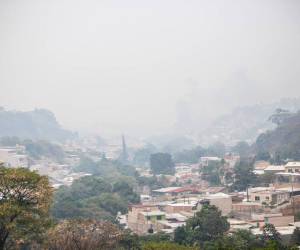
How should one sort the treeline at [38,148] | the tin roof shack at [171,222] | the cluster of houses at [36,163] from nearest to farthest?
the tin roof shack at [171,222]
the cluster of houses at [36,163]
the treeline at [38,148]

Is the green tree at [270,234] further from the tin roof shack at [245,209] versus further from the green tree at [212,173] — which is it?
the green tree at [212,173]

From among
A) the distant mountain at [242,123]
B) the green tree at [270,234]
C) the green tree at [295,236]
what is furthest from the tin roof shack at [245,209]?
the distant mountain at [242,123]

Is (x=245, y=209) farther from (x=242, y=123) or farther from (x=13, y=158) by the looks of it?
(x=242, y=123)

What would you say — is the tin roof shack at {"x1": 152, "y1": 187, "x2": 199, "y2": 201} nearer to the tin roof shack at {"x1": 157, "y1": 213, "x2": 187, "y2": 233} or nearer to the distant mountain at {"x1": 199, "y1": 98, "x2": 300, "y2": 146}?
the tin roof shack at {"x1": 157, "y1": 213, "x2": 187, "y2": 233}

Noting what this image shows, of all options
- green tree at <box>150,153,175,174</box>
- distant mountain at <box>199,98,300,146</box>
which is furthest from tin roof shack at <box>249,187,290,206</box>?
distant mountain at <box>199,98,300,146</box>

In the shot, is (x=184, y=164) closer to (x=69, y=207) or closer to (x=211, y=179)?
(x=211, y=179)
